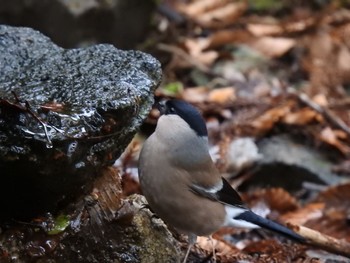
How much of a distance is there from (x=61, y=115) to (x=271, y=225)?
1202 millimetres

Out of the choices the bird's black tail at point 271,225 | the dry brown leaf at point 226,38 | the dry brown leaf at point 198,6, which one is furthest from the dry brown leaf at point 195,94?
the bird's black tail at point 271,225

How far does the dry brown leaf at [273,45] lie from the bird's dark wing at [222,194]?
4.17 metres

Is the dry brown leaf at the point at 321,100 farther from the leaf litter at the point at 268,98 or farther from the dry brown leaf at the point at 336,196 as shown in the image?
the dry brown leaf at the point at 336,196

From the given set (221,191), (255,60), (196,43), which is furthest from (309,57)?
(221,191)

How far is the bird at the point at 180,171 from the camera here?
2938mm

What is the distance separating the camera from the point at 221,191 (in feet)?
10.3

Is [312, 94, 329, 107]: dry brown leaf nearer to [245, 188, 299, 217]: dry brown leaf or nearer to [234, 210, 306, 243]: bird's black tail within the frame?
[245, 188, 299, 217]: dry brown leaf

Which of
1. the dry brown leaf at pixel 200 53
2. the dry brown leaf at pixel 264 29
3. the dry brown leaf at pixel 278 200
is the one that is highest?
the dry brown leaf at pixel 278 200

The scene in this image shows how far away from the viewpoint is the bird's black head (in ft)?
9.64

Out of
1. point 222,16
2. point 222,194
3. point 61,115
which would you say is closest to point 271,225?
point 222,194

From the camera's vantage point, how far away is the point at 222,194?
3143 millimetres

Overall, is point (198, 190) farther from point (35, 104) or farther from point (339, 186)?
point (339, 186)

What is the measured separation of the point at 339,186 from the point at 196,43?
2695 mm

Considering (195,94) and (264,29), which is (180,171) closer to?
(195,94)
